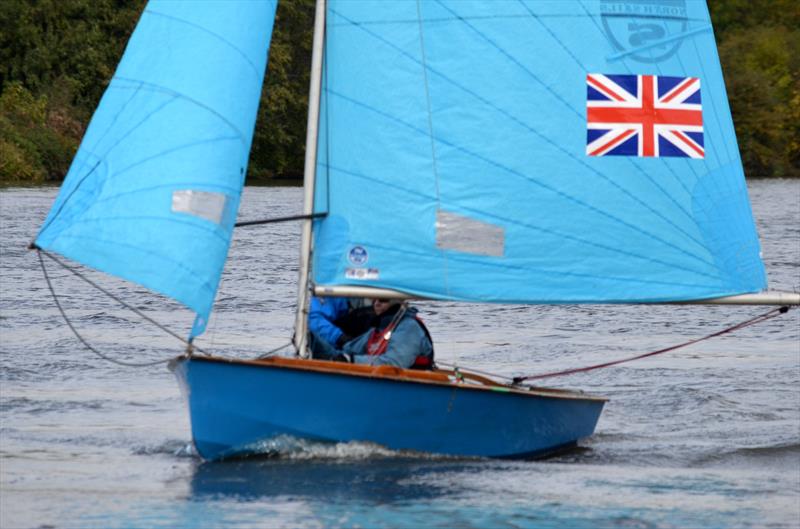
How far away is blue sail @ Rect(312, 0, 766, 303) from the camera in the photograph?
36.4ft

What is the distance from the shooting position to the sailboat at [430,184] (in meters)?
10.5

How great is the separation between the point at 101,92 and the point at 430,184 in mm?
45964

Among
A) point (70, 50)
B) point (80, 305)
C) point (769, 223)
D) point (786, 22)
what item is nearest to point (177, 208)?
point (80, 305)

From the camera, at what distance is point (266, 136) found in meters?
58.6

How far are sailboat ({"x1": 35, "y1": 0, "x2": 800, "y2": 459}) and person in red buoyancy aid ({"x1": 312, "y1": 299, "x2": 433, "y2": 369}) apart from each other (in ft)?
1.02

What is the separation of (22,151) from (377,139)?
36.9 m

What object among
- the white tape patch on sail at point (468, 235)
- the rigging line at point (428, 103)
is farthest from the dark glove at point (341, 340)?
the rigging line at point (428, 103)

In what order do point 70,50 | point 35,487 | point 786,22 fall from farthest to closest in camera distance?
point 786,22, point 70,50, point 35,487

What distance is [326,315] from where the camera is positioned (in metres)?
11.8

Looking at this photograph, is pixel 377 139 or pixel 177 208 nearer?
pixel 177 208

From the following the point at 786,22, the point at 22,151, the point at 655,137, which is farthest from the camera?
the point at 786,22

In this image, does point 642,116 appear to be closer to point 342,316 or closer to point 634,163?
point 634,163

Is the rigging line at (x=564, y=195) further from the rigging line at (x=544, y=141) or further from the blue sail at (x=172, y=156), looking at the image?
the blue sail at (x=172, y=156)

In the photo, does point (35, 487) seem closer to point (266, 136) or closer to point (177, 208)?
point (177, 208)
